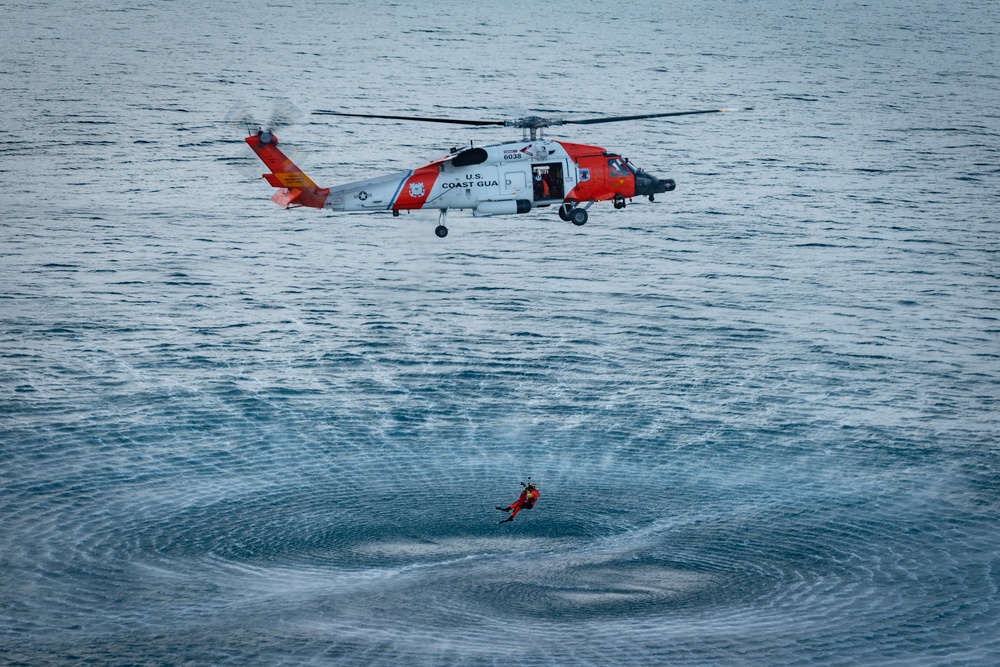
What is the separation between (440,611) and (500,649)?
224 inches

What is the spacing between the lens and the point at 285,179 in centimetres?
6994

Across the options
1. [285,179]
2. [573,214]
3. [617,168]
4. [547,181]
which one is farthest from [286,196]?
[617,168]

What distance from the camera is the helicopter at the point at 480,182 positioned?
69125mm

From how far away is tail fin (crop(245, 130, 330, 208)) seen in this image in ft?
225

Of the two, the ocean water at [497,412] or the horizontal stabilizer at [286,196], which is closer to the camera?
the horizontal stabilizer at [286,196]

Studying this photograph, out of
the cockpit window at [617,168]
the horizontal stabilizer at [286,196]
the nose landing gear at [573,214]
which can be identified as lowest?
the nose landing gear at [573,214]

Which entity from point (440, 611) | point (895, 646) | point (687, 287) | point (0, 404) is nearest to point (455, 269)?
point (687, 287)

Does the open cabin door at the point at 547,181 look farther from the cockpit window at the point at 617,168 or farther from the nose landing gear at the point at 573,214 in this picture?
the cockpit window at the point at 617,168

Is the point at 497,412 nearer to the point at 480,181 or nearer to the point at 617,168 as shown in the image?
the point at 617,168

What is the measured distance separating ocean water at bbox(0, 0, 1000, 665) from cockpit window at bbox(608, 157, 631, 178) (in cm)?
1922

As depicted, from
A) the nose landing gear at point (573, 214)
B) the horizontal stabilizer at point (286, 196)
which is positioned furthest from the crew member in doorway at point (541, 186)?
the horizontal stabilizer at point (286, 196)

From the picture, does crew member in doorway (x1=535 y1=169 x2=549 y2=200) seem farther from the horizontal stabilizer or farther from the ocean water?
the ocean water

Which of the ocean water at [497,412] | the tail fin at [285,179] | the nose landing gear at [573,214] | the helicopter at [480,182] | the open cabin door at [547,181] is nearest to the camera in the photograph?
the tail fin at [285,179]

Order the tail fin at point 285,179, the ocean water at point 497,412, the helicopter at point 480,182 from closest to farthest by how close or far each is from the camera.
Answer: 1. the tail fin at point 285,179
2. the helicopter at point 480,182
3. the ocean water at point 497,412
